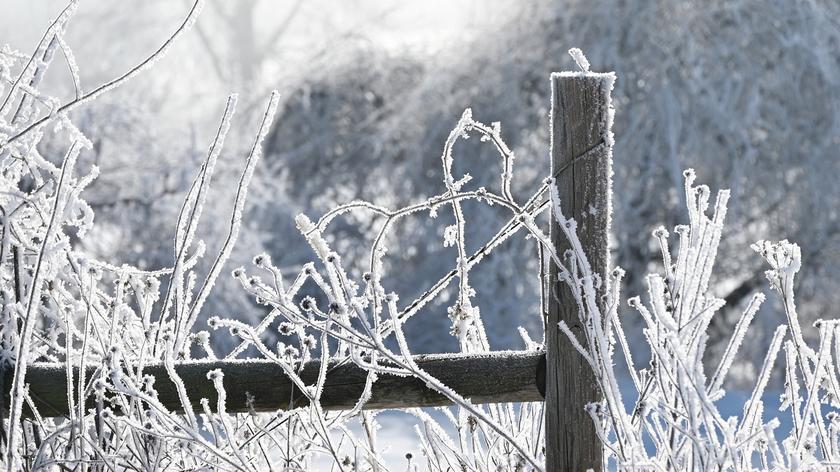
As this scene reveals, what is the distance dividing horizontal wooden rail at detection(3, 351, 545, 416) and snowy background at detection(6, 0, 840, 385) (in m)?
4.31

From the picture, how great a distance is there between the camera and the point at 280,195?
759cm

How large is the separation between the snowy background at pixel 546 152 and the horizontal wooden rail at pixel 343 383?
431 cm

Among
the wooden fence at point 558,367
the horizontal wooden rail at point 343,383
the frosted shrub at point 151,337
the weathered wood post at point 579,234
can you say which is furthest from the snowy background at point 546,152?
the weathered wood post at point 579,234

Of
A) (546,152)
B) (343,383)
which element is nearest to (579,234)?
(343,383)

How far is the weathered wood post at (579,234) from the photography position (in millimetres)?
2152

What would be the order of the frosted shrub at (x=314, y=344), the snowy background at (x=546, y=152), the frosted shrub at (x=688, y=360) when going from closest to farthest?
the frosted shrub at (x=688, y=360) < the frosted shrub at (x=314, y=344) < the snowy background at (x=546, y=152)

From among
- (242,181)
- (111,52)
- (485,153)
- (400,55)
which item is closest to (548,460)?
(242,181)

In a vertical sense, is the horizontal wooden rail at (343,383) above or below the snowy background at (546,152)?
below

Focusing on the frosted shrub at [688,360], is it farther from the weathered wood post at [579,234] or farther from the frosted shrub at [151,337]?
the frosted shrub at [151,337]

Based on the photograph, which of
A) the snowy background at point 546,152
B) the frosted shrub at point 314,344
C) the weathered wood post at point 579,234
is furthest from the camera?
the snowy background at point 546,152

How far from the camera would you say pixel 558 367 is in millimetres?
2170

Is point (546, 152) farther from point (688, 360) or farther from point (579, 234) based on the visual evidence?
point (688, 360)

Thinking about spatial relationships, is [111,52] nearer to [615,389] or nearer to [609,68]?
[609,68]

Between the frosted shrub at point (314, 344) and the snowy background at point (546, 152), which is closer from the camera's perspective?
→ the frosted shrub at point (314, 344)
